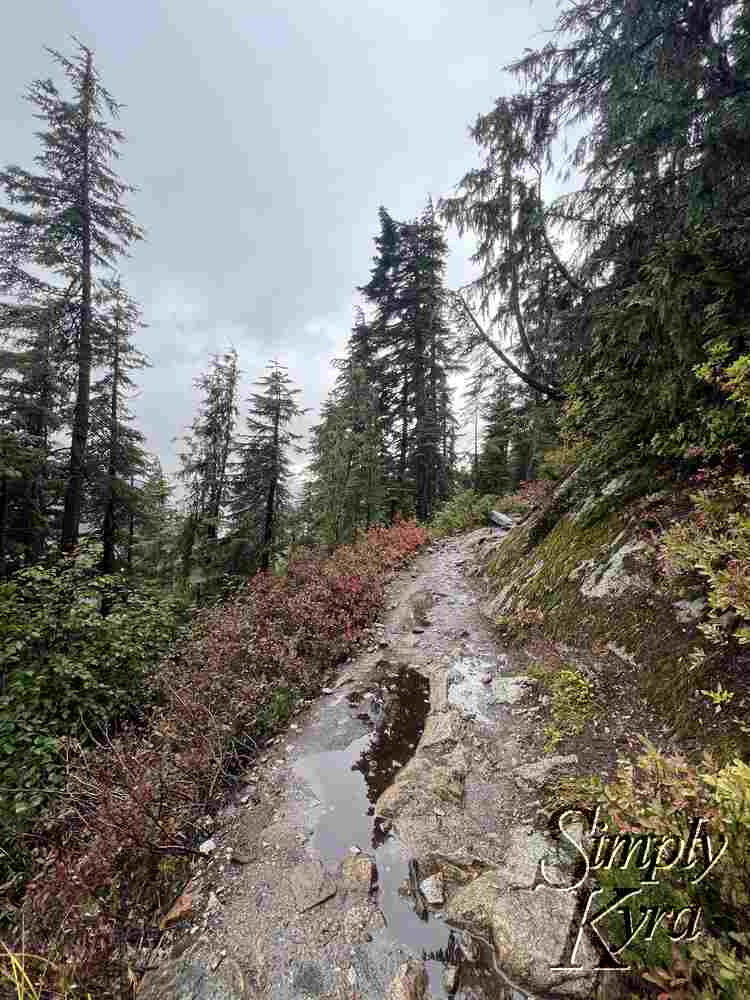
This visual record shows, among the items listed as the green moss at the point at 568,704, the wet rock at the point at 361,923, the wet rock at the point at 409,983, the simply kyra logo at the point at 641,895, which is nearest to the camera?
the simply kyra logo at the point at 641,895

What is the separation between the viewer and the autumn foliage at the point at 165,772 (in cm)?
267

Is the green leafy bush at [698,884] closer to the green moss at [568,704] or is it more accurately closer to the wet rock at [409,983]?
the wet rock at [409,983]

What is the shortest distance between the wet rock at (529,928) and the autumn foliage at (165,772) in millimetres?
2104

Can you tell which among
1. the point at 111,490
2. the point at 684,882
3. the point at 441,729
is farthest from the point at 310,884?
the point at 111,490

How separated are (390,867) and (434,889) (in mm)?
397

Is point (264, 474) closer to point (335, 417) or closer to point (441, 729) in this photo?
point (335, 417)

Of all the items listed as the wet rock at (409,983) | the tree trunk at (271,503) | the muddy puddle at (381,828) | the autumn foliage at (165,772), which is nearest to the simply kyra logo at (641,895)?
the muddy puddle at (381,828)

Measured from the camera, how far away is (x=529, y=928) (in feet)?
7.05

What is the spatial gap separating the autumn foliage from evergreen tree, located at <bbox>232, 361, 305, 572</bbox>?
945cm

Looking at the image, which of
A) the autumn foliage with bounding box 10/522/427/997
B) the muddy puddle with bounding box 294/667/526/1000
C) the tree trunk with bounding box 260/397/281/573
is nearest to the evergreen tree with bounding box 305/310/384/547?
the tree trunk with bounding box 260/397/281/573

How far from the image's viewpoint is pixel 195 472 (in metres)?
18.4

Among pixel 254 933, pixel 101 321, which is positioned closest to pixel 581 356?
pixel 254 933

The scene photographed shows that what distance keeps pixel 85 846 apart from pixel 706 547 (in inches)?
208

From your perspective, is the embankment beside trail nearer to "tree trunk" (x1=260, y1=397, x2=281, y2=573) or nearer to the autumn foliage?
the autumn foliage
